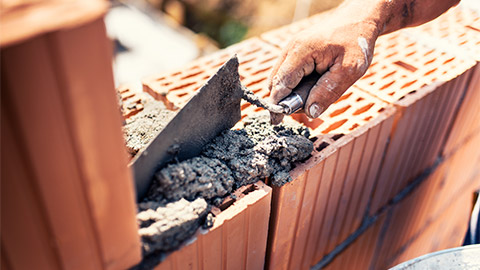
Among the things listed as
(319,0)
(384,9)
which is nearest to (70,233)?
(384,9)

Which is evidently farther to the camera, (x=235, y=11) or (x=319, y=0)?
(x=235, y=11)

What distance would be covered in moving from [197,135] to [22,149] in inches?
31.8

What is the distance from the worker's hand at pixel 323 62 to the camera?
1.92 metres

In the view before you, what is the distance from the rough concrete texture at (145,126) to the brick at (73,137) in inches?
25.8

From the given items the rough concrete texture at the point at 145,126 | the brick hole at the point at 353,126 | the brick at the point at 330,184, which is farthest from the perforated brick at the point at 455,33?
the rough concrete texture at the point at 145,126

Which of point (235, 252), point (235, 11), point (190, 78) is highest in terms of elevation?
point (190, 78)

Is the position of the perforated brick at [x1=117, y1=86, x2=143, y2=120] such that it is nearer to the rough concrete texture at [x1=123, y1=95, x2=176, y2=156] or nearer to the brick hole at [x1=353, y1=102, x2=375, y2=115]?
the rough concrete texture at [x1=123, y1=95, x2=176, y2=156]

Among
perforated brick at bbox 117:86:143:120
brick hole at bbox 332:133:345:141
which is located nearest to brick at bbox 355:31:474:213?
brick hole at bbox 332:133:345:141

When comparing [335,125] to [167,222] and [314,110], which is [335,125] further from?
[167,222]

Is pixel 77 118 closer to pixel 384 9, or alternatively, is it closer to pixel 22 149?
pixel 22 149

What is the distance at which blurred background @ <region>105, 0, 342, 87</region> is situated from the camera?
8.54 m

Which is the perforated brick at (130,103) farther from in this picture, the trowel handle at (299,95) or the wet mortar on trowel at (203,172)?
the trowel handle at (299,95)

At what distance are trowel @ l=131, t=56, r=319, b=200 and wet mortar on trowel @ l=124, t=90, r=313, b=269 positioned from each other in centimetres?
4

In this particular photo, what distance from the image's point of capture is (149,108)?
2133mm
